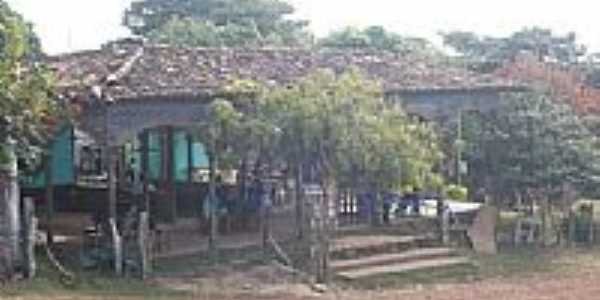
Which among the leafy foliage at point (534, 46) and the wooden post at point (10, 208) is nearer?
the wooden post at point (10, 208)

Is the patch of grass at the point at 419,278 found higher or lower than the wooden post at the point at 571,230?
lower

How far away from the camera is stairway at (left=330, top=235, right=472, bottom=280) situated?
19953 mm

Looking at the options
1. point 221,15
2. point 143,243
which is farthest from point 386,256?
point 221,15

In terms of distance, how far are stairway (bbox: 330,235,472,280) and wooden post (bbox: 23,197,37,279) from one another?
528 centimetres

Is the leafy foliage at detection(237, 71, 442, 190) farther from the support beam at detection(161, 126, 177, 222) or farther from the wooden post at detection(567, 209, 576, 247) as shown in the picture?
the wooden post at detection(567, 209, 576, 247)

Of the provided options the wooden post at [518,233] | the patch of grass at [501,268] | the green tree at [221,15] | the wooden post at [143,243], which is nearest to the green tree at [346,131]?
the patch of grass at [501,268]

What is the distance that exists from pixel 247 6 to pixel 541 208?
28057mm

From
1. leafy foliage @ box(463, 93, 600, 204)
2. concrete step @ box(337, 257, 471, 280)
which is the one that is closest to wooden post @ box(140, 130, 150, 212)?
concrete step @ box(337, 257, 471, 280)

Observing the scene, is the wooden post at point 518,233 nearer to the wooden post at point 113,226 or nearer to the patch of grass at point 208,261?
the patch of grass at point 208,261

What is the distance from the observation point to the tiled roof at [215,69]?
19.6 meters

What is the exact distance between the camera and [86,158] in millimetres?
27203

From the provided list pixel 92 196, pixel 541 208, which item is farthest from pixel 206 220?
pixel 541 208

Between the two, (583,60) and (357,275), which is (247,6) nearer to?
(583,60)

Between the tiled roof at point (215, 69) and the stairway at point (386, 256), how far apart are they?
3205 millimetres
